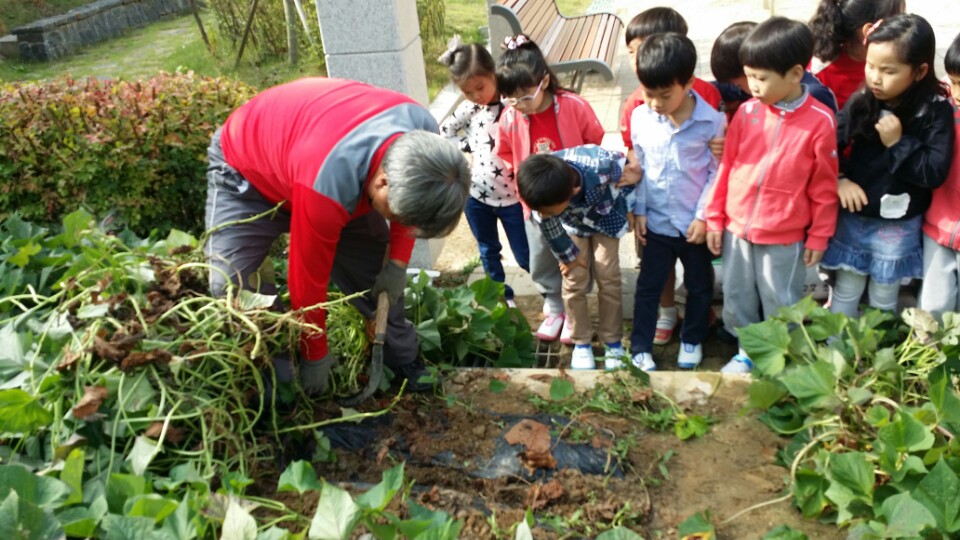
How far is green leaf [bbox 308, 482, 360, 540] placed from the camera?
1893mm

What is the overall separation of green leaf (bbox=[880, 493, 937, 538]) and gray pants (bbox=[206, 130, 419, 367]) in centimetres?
168

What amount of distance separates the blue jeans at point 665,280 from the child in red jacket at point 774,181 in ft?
0.39

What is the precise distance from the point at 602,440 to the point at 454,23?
8.03 m

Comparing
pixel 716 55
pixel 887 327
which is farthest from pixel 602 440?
pixel 716 55

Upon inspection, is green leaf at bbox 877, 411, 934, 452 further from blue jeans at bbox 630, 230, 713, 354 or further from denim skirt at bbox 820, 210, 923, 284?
blue jeans at bbox 630, 230, 713, 354

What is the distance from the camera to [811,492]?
2414 millimetres

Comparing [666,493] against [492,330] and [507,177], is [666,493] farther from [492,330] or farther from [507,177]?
[507,177]

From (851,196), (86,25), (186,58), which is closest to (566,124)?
(851,196)

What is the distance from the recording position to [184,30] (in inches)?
428

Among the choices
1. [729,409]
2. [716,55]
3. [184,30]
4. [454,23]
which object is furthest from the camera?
[184,30]

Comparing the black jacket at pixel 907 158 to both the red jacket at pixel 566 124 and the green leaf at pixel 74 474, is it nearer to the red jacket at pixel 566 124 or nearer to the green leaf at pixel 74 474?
the red jacket at pixel 566 124

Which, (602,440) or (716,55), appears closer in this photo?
(602,440)

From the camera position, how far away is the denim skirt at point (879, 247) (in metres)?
3.24

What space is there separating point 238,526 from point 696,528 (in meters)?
1.19
